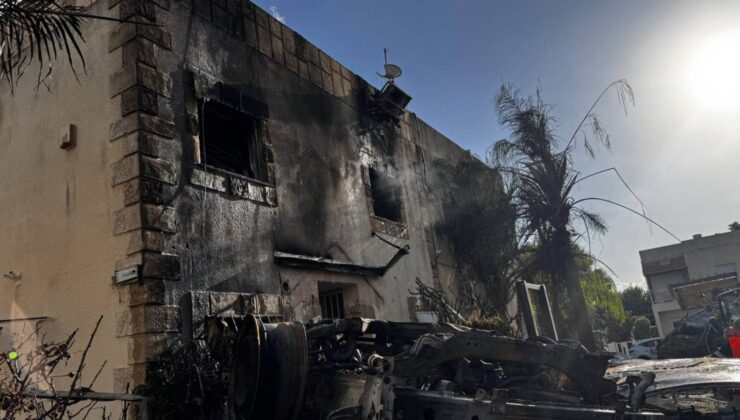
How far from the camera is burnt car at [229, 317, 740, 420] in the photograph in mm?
3590

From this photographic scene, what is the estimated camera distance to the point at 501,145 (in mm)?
10906

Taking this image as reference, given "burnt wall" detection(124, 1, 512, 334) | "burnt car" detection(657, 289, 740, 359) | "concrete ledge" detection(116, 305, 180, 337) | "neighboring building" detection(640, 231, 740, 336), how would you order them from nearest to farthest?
"concrete ledge" detection(116, 305, 180, 337) < "burnt wall" detection(124, 1, 512, 334) < "burnt car" detection(657, 289, 740, 359) < "neighboring building" detection(640, 231, 740, 336)

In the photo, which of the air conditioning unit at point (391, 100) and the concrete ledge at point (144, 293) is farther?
the air conditioning unit at point (391, 100)

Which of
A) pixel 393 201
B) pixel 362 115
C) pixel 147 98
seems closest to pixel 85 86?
pixel 147 98

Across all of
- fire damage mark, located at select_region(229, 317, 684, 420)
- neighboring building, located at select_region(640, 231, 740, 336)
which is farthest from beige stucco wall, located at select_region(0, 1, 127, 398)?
neighboring building, located at select_region(640, 231, 740, 336)

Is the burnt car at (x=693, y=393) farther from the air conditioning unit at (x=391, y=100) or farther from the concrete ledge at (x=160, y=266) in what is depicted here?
the air conditioning unit at (x=391, y=100)

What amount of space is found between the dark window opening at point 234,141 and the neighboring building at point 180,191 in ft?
0.07

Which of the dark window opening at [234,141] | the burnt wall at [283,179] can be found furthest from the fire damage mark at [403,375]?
the dark window opening at [234,141]

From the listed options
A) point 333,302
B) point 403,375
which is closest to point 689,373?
point 403,375

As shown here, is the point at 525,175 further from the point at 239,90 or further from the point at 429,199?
the point at 239,90

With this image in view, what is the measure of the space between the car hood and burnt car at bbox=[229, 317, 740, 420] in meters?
0.07

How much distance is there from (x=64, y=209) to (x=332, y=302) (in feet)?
13.6

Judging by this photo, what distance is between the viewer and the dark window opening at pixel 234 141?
7.22 meters

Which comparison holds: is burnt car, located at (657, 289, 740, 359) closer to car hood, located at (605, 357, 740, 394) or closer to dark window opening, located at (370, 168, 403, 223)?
car hood, located at (605, 357, 740, 394)
